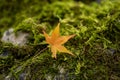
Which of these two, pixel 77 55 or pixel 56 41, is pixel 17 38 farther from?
pixel 77 55

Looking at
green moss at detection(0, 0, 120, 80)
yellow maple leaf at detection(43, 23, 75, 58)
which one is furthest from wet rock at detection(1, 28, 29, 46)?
yellow maple leaf at detection(43, 23, 75, 58)

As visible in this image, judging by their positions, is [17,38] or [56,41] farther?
[17,38]

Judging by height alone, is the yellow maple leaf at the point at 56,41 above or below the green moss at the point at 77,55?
above

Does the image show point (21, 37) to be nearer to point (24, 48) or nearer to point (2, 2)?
point (24, 48)

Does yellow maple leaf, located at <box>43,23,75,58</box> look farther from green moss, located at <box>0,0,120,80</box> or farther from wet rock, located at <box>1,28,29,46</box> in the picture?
wet rock, located at <box>1,28,29,46</box>

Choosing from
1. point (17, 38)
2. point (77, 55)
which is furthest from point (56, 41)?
point (17, 38)

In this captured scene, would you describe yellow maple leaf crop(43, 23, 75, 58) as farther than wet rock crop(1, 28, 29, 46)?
No

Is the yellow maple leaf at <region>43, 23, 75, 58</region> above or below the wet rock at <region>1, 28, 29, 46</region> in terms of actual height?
above

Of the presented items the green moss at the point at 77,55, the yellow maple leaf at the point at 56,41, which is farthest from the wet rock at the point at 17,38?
the yellow maple leaf at the point at 56,41

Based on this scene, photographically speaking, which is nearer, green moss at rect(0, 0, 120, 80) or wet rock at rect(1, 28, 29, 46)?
green moss at rect(0, 0, 120, 80)

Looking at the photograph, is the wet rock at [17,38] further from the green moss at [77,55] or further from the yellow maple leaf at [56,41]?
the yellow maple leaf at [56,41]

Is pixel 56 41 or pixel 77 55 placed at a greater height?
pixel 56 41

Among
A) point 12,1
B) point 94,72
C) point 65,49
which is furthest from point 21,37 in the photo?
point 12,1
